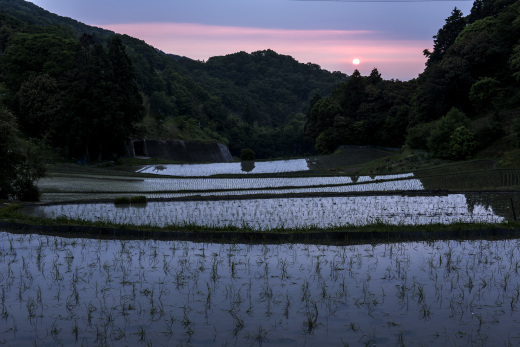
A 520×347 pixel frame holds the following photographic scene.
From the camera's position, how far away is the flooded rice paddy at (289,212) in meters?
13.7

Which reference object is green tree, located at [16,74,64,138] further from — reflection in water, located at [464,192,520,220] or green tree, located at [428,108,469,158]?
reflection in water, located at [464,192,520,220]

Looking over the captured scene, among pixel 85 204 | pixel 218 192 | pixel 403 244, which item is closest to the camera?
pixel 403 244

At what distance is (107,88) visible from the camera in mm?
41312

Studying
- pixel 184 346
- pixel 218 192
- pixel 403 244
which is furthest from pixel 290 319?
pixel 218 192

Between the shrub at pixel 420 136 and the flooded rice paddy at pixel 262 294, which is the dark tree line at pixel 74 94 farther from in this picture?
the flooded rice paddy at pixel 262 294

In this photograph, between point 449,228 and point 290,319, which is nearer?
point 290,319

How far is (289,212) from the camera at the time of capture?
15586mm

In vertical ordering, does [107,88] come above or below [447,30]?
below

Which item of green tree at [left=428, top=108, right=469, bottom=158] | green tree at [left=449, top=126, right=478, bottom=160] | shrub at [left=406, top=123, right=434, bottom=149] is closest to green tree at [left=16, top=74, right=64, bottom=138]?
shrub at [left=406, top=123, right=434, bottom=149]

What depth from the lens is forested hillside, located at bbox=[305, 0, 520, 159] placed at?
35.0 meters

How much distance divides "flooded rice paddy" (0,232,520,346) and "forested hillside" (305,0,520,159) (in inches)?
881

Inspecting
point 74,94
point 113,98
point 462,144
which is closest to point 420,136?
point 462,144

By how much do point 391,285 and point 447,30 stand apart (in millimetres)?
53084

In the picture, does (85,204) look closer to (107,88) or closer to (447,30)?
(107,88)
